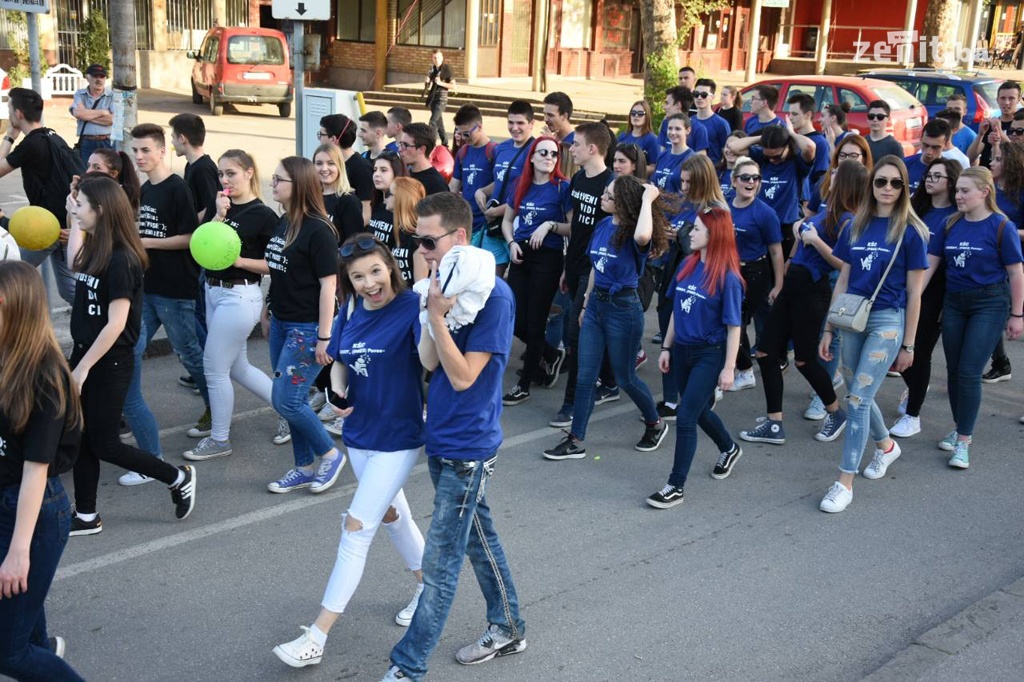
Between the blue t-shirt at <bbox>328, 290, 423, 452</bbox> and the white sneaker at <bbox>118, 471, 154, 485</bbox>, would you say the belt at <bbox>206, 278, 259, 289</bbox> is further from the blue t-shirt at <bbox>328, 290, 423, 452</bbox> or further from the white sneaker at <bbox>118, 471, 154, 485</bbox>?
the blue t-shirt at <bbox>328, 290, 423, 452</bbox>

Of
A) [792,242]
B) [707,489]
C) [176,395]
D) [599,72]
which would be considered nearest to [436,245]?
[707,489]

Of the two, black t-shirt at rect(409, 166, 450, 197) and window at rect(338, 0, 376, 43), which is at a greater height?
window at rect(338, 0, 376, 43)

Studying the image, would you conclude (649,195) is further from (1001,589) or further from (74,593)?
(74,593)

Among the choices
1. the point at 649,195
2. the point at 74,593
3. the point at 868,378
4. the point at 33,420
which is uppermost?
the point at 649,195

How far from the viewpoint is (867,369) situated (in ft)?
19.6

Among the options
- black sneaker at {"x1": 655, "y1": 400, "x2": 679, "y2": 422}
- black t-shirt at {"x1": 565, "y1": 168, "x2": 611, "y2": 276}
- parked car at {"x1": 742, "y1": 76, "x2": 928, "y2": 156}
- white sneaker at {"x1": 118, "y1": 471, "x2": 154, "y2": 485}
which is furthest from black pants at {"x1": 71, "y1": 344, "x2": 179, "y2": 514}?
parked car at {"x1": 742, "y1": 76, "x2": 928, "y2": 156}

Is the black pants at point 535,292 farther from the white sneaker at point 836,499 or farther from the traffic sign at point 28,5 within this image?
the traffic sign at point 28,5

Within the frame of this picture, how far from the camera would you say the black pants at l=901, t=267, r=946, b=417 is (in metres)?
7.10

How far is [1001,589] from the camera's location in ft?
16.5

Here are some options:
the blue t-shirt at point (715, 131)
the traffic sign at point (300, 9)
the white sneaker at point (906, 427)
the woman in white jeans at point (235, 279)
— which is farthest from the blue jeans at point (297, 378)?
the blue t-shirt at point (715, 131)

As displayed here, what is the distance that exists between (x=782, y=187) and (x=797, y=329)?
229 cm

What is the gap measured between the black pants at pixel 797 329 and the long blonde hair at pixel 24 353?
4663mm

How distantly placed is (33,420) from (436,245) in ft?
4.94

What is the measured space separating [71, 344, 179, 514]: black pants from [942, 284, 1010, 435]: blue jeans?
16.0 ft
